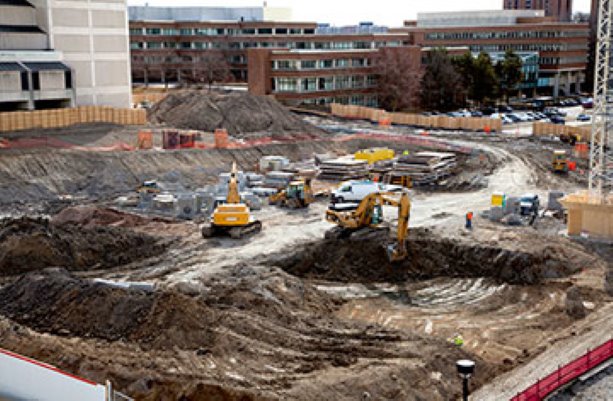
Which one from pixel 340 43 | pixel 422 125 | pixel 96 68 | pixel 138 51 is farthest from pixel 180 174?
pixel 138 51

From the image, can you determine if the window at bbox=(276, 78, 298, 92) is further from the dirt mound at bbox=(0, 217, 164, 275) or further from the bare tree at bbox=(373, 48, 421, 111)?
the dirt mound at bbox=(0, 217, 164, 275)

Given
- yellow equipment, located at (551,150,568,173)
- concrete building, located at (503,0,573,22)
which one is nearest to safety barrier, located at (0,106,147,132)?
yellow equipment, located at (551,150,568,173)

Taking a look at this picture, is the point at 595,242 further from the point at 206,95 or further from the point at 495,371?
the point at 206,95

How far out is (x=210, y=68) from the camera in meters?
100

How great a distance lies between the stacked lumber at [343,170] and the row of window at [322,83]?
1315 inches

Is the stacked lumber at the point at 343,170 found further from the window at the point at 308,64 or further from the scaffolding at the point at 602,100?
the window at the point at 308,64

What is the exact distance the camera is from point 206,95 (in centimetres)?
6944

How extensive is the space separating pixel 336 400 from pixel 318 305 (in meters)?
8.15

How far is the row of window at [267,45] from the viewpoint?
98.6 meters

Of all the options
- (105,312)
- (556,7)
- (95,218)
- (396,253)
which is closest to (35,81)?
(95,218)

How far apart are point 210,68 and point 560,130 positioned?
48130 millimetres

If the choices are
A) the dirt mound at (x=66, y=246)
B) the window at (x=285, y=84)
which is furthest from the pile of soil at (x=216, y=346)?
the window at (x=285, y=84)

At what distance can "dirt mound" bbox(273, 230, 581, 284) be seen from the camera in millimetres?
31297

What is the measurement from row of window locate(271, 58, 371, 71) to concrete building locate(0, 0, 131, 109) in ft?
64.2
